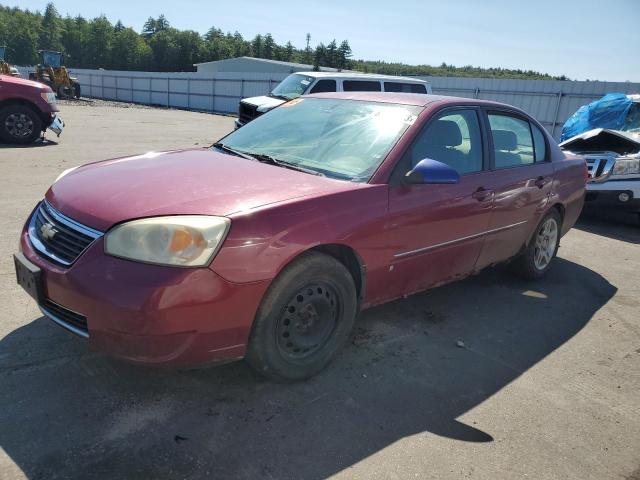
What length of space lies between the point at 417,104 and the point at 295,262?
171 cm

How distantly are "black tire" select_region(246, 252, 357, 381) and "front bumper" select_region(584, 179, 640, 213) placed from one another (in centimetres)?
636

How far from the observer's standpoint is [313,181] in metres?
3.09

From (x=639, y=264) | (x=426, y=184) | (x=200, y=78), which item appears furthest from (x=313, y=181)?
(x=200, y=78)

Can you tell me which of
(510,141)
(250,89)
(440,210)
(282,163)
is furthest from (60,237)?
(250,89)

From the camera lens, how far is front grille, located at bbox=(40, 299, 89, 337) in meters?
2.51

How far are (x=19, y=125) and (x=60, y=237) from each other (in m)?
10.3

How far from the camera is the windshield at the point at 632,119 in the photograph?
951cm

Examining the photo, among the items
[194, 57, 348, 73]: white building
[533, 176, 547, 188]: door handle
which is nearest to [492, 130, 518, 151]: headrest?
[533, 176, 547, 188]: door handle

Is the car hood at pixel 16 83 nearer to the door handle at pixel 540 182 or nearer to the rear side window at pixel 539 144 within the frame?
the rear side window at pixel 539 144

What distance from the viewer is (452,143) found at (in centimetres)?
390

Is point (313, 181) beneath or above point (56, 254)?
above

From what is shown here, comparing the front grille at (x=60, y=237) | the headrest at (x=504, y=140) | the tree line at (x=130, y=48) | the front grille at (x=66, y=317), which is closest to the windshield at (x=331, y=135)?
the headrest at (x=504, y=140)

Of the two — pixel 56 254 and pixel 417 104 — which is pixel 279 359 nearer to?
pixel 56 254

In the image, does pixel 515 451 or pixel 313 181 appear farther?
pixel 313 181
